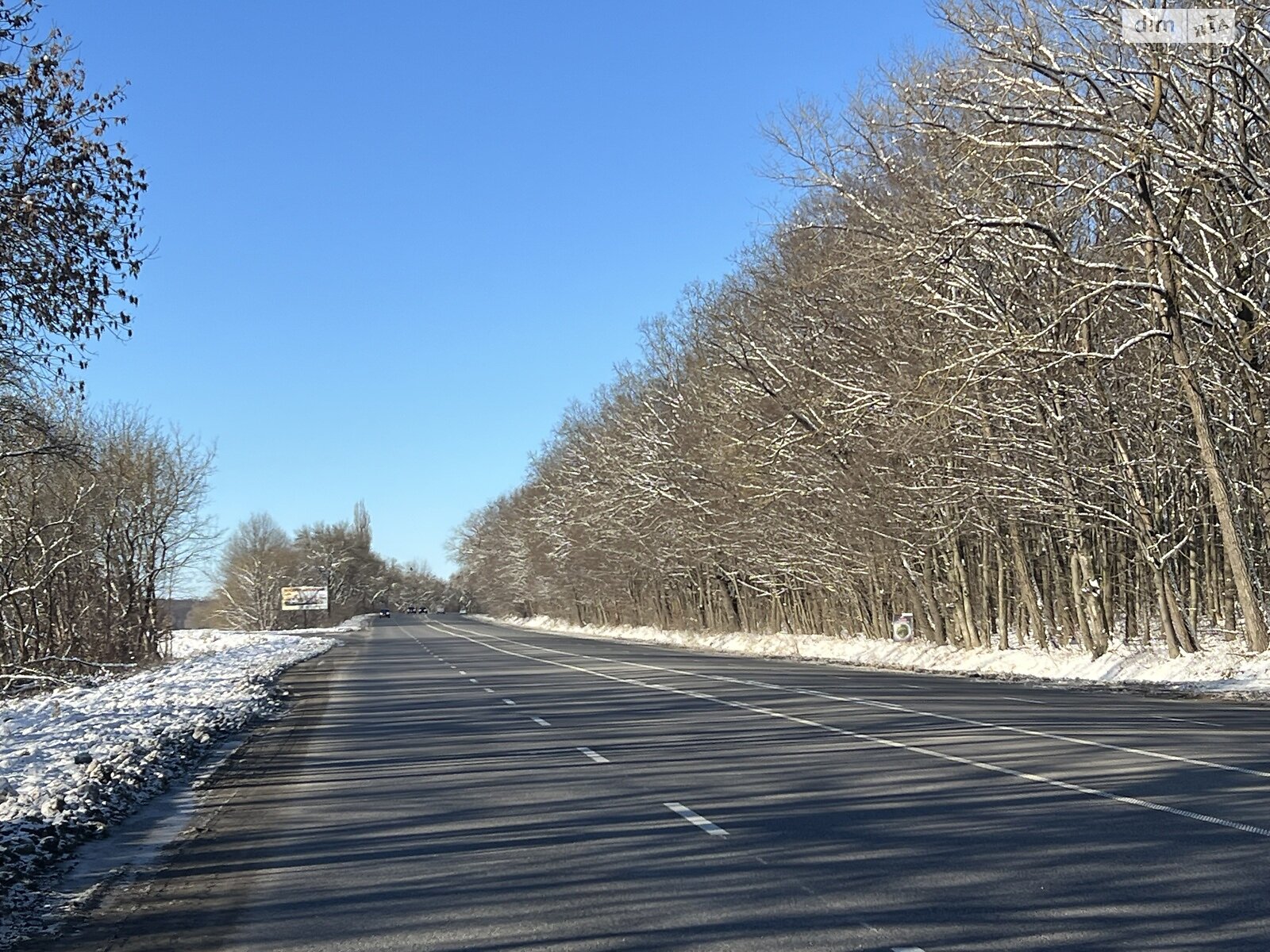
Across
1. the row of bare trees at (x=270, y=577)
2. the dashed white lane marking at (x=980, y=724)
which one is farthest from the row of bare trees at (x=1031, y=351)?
the row of bare trees at (x=270, y=577)

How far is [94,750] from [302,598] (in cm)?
11976

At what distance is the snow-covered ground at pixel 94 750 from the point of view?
10160mm

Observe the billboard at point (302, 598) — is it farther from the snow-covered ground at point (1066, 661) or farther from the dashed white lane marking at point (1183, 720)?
the dashed white lane marking at point (1183, 720)

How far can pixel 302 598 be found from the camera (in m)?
132

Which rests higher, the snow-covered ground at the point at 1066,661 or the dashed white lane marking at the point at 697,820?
the snow-covered ground at the point at 1066,661

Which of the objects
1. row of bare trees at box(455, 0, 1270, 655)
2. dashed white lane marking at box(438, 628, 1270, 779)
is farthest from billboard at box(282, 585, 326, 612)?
dashed white lane marking at box(438, 628, 1270, 779)

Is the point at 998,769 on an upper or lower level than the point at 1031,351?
lower

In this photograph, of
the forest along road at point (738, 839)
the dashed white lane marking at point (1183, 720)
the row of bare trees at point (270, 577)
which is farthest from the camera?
the row of bare trees at point (270, 577)

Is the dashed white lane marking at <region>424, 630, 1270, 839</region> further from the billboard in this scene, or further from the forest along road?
the billboard

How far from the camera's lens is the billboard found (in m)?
131

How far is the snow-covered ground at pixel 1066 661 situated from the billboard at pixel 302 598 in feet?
277

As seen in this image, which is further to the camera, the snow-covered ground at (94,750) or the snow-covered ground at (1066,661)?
the snow-covered ground at (1066,661)

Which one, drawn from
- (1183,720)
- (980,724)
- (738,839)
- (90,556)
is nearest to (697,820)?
(738,839)

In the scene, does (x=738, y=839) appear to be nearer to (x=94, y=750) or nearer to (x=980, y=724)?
(x=980, y=724)
